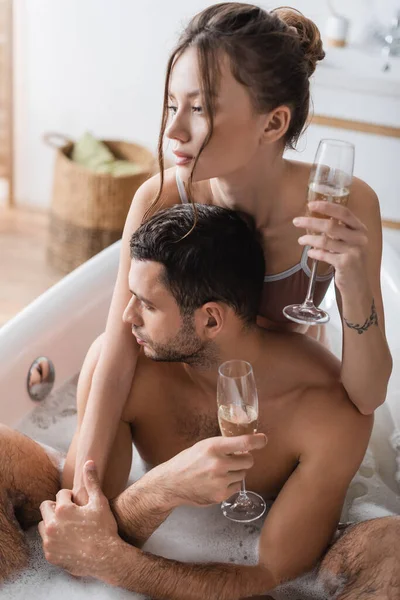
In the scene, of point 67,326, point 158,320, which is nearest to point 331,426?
point 158,320

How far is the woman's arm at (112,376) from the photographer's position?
1.75 meters

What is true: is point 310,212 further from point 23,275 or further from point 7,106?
point 7,106

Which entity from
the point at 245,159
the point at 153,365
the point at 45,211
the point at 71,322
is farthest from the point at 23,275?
the point at 245,159

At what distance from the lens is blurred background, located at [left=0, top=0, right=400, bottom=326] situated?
328cm

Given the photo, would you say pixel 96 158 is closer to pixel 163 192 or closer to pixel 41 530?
pixel 163 192

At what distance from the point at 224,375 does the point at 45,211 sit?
9.73 ft

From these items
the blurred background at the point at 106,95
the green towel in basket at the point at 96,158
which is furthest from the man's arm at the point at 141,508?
the green towel in basket at the point at 96,158

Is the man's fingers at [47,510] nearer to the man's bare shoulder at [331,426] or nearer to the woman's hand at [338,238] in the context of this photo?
the man's bare shoulder at [331,426]

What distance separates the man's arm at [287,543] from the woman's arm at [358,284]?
10 cm

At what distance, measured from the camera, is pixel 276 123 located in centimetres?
156

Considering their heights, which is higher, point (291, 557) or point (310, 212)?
point (310, 212)

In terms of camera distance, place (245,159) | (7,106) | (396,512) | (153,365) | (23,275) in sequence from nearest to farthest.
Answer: (245,159)
(153,365)
(396,512)
(23,275)
(7,106)

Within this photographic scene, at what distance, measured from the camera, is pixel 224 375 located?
1.41 metres

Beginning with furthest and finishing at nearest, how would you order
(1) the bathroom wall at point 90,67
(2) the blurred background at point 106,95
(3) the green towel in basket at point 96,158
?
(1) the bathroom wall at point 90,67 < (3) the green towel in basket at point 96,158 < (2) the blurred background at point 106,95
